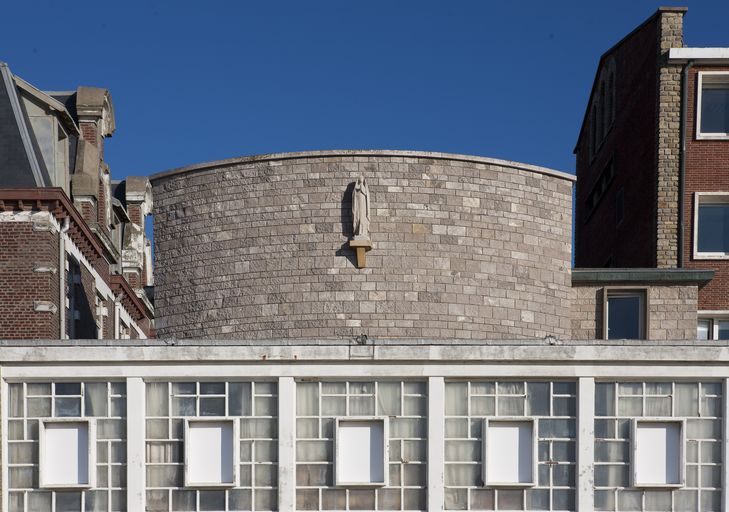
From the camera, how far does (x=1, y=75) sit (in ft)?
133

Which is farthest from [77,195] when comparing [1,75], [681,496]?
[681,496]

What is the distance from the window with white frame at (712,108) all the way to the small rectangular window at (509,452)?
18.3 metres

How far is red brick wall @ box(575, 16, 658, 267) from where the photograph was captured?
172ft

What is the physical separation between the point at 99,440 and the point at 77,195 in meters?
8.37

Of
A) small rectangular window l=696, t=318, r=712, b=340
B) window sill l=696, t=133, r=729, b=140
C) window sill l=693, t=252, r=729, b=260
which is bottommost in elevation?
small rectangular window l=696, t=318, r=712, b=340

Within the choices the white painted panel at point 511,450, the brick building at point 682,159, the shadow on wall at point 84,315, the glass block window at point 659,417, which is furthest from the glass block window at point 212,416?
the brick building at point 682,159

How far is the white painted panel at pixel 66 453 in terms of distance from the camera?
117 feet

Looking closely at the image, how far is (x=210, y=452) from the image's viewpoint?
36.0m

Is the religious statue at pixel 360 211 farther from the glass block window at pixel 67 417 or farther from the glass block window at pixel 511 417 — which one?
the glass block window at pixel 67 417

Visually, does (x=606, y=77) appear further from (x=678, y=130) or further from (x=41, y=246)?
(x=41, y=246)

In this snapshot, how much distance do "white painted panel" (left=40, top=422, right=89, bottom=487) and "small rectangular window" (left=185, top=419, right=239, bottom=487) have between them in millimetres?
2238

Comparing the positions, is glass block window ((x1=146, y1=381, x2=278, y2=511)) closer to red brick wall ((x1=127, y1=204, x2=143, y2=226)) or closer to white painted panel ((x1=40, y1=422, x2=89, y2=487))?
white painted panel ((x1=40, y1=422, x2=89, y2=487))

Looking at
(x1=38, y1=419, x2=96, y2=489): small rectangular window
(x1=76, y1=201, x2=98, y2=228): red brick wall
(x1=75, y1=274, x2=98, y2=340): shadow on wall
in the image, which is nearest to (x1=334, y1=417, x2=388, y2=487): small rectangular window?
(x1=38, y1=419, x2=96, y2=489): small rectangular window

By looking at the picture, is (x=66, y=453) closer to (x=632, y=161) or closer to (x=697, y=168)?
(x=697, y=168)
